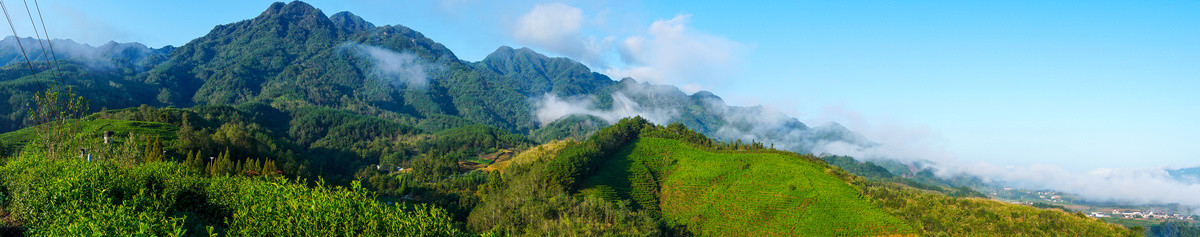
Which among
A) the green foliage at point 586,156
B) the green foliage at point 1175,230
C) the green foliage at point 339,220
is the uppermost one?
the green foliage at point 586,156

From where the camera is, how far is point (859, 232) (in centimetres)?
7844

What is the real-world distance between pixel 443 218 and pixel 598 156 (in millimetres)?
103047

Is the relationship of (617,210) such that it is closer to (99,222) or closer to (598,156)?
(598,156)

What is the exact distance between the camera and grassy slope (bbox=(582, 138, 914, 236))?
81.9m

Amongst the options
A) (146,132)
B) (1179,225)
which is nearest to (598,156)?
(146,132)

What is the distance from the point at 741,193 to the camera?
97.1m

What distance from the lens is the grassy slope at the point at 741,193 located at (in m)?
81.9

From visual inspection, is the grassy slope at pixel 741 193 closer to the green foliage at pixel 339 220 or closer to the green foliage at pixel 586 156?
the green foliage at pixel 586 156

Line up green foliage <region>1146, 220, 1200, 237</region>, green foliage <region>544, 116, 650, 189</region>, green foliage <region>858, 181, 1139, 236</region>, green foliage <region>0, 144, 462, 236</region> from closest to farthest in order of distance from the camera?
green foliage <region>0, 144, 462, 236</region> → green foliage <region>858, 181, 1139, 236</region> → green foliage <region>544, 116, 650, 189</region> → green foliage <region>1146, 220, 1200, 237</region>

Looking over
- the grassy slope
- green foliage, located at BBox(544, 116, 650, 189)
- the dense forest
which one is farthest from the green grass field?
the grassy slope

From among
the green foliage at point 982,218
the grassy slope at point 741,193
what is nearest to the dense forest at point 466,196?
the green foliage at point 982,218

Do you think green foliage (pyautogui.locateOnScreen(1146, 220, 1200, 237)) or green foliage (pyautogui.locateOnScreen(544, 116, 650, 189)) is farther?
green foliage (pyautogui.locateOnScreen(1146, 220, 1200, 237))

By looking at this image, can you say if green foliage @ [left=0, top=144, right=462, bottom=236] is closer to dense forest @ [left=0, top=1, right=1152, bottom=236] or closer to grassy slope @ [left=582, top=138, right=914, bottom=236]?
dense forest @ [left=0, top=1, right=1152, bottom=236]

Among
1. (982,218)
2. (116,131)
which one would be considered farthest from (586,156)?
(116,131)
